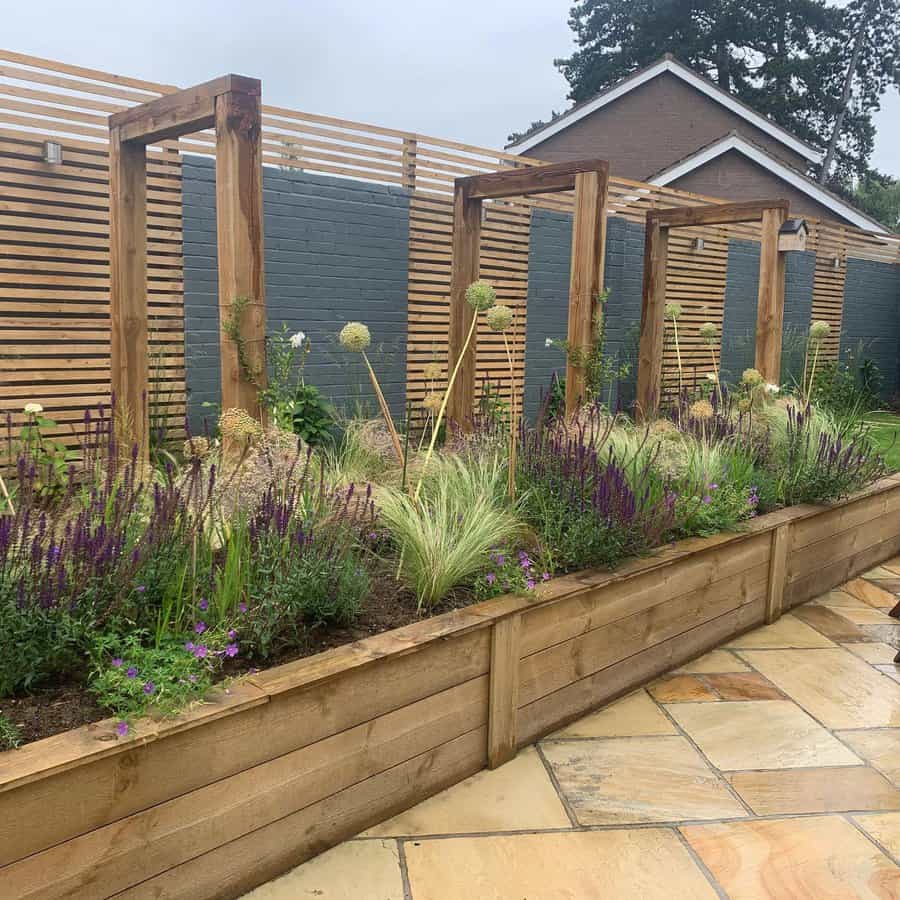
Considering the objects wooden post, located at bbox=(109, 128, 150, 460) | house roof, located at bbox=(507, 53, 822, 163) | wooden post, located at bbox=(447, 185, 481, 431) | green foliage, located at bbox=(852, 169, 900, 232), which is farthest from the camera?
green foliage, located at bbox=(852, 169, 900, 232)

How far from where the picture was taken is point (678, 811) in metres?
2.27

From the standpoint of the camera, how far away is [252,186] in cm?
300

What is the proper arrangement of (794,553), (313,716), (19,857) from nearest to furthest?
(19,857), (313,716), (794,553)

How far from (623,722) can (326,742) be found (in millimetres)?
1186

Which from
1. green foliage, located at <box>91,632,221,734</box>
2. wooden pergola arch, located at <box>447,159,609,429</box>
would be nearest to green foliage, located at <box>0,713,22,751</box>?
green foliage, located at <box>91,632,221,734</box>

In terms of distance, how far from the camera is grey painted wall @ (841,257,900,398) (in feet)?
39.3

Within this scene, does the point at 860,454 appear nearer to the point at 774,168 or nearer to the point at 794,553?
the point at 794,553

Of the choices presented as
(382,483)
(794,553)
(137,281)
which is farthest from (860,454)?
(137,281)

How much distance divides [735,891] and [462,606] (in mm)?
1012

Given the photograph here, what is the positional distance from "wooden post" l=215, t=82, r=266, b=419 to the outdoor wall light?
2.04 meters

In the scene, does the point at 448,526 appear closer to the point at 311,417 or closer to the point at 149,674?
the point at 149,674

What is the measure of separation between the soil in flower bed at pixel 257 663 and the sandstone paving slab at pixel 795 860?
0.93m

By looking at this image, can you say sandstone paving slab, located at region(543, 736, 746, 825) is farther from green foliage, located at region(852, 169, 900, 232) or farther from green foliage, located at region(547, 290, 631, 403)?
green foliage, located at region(852, 169, 900, 232)

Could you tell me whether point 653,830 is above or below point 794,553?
below
